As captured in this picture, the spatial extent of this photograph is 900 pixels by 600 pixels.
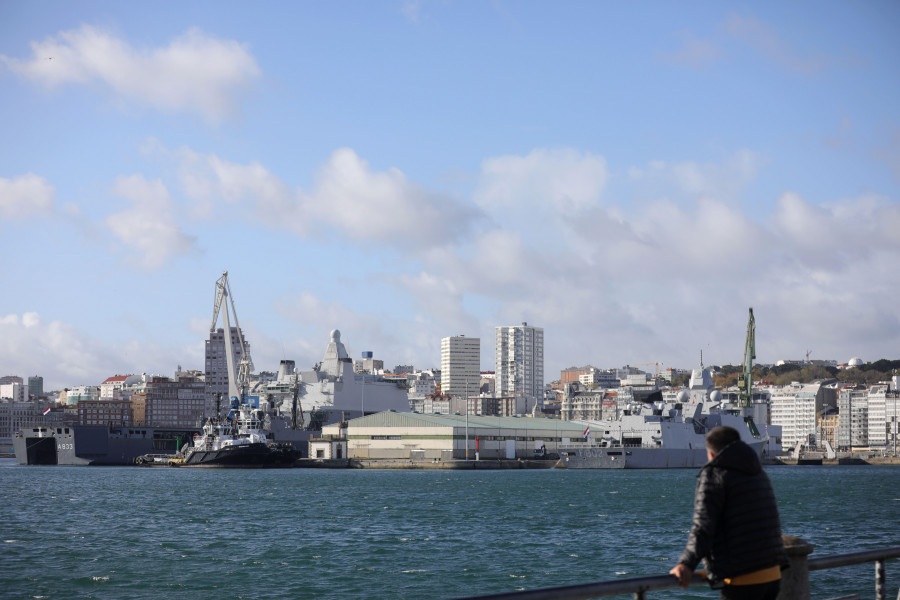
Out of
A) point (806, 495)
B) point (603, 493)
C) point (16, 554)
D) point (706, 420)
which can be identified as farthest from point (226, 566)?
point (706, 420)

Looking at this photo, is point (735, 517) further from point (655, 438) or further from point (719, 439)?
point (655, 438)

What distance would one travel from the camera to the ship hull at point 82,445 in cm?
13050

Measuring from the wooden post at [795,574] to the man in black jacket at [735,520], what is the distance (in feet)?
2.81

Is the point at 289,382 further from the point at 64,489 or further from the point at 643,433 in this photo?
the point at 64,489

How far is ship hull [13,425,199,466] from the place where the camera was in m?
130

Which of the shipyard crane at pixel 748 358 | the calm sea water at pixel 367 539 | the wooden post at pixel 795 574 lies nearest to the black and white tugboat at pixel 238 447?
the calm sea water at pixel 367 539

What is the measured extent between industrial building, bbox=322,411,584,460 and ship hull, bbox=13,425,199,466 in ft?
96.5

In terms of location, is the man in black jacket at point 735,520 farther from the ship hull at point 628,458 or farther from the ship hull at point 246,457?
the ship hull at point 246,457

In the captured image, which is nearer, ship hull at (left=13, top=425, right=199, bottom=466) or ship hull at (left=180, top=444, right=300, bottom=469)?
ship hull at (left=180, top=444, right=300, bottom=469)

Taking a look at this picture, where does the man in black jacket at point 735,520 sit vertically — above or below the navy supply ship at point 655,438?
above

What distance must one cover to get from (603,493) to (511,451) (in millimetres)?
60413

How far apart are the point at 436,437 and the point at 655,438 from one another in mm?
26710

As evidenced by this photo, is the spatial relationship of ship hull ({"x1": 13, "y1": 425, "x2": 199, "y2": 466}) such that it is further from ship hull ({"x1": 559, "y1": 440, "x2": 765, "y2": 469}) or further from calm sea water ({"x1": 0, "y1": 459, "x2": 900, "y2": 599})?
calm sea water ({"x1": 0, "y1": 459, "x2": 900, "y2": 599})

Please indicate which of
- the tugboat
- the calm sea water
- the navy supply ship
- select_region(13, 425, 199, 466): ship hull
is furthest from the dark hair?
select_region(13, 425, 199, 466): ship hull
